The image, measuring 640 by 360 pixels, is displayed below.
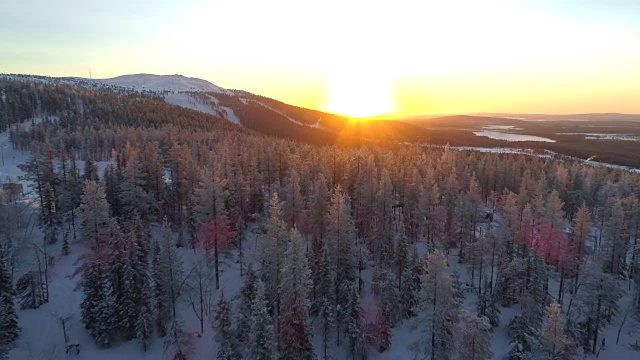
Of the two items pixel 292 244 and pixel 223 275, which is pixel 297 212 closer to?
pixel 223 275

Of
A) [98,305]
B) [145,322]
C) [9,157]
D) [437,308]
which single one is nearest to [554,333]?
[437,308]

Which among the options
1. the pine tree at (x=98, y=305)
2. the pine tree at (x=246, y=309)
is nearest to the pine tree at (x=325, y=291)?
the pine tree at (x=246, y=309)

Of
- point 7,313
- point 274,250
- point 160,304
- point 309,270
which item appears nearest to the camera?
point 309,270

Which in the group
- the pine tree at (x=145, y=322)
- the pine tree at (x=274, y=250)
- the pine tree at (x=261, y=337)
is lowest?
the pine tree at (x=145, y=322)

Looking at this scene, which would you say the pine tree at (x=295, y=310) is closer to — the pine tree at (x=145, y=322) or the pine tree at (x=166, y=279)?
the pine tree at (x=166, y=279)

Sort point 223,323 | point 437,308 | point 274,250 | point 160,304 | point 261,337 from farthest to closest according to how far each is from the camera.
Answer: point 160,304, point 223,323, point 274,250, point 261,337, point 437,308

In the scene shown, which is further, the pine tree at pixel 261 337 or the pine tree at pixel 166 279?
the pine tree at pixel 166 279

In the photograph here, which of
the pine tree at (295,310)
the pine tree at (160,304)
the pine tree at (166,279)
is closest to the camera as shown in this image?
the pine tree at (295,310)

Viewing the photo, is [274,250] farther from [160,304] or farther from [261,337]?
[160,304]

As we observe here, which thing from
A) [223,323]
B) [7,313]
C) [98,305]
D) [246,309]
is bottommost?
[7,313]
